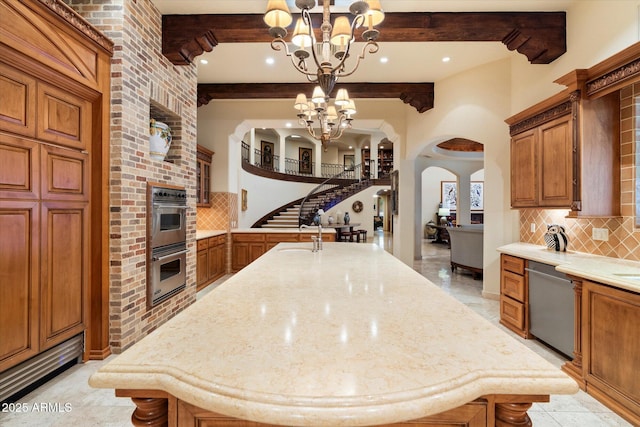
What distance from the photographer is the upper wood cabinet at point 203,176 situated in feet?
18.3

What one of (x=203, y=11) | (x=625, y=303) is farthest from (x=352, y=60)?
(x=625, y=303)

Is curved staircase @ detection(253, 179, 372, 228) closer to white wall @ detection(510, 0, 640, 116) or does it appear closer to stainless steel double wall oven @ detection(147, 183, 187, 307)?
stainless steel double wall oven @ detection(147, 183, 187, 307)

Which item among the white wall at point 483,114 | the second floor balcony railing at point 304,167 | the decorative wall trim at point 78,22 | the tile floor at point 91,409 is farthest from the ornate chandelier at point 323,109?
the second floor balcony railing at point 304,167

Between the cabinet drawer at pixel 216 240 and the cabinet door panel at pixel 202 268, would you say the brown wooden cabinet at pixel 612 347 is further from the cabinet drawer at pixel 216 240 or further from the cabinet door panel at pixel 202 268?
the cabinet drawer at pixel 216 240

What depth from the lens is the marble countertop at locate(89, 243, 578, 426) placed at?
2.28ft

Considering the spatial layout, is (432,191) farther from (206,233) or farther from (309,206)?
(206,233)

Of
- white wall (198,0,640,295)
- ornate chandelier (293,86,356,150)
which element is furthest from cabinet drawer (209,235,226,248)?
ornate chandelier (293,86,356,150)

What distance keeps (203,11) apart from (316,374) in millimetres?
4027

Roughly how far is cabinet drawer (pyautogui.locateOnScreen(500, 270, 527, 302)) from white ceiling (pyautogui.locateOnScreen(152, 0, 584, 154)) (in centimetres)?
297

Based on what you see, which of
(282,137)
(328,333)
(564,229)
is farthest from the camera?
(282,137)

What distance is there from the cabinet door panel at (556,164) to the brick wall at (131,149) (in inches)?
161

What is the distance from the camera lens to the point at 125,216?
279 cm

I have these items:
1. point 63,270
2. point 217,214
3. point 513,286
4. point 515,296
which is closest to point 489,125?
point 513,286

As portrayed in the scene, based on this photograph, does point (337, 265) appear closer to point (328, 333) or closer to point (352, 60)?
point (328, 333)
